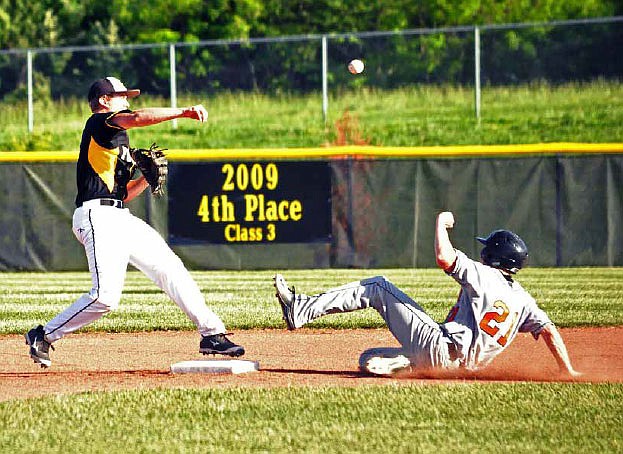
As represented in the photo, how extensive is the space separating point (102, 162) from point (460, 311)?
2232 millimetres

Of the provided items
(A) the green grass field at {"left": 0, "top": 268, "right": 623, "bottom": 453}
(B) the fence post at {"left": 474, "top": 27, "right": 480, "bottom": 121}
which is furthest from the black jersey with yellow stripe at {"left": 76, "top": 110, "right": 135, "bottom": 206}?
(B) the fence post at {"left": 474, "top": 27, "right": 480, "bottom": 121}

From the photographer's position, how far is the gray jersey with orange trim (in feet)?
20.2

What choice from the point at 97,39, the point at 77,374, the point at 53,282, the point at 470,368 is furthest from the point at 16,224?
the point at 97,39

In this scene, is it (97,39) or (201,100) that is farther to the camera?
(97,39)

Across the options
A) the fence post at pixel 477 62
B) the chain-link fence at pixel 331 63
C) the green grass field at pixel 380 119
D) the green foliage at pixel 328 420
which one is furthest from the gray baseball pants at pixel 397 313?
the green grass field at pixel 380 119

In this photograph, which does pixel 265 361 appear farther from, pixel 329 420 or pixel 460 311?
pixel 329 420

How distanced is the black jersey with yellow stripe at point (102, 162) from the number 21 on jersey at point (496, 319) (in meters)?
2.27

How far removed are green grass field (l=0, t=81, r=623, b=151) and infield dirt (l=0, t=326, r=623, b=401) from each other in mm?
11270

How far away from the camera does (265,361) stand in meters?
7.61

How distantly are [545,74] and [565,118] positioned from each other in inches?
38.2

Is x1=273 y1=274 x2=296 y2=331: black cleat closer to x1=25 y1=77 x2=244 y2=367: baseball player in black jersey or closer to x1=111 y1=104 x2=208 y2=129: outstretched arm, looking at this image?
x1=25 y1=77 x2=244 y2=367: baseball player in black jersey

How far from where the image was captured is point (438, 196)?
15.3 m

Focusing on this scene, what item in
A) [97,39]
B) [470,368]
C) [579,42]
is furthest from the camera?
[97,39]

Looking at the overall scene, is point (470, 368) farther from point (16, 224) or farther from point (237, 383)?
point (16, 224)
